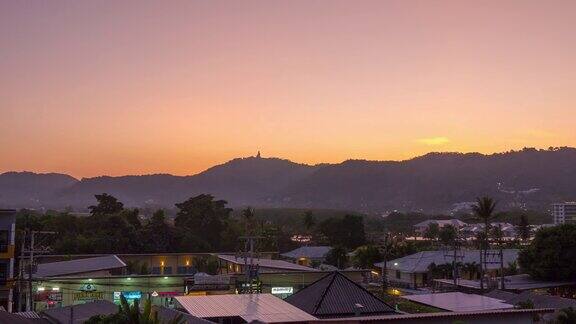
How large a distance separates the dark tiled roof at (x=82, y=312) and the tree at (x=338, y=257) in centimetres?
5101

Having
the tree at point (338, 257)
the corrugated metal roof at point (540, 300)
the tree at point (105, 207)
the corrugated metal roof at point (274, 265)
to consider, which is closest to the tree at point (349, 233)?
Result: the tree at point (338, 257)

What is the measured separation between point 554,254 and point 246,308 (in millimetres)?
39605

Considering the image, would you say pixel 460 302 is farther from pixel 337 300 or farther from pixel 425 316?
pixel 425 316

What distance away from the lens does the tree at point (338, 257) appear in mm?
84938

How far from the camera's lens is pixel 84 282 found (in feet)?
159

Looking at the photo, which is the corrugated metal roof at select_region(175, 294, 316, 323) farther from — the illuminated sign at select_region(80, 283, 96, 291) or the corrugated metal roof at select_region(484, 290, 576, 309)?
the corrugated metal roof at select_region(484, 290, 576, 309)

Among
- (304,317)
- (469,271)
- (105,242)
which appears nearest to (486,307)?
(304,317)

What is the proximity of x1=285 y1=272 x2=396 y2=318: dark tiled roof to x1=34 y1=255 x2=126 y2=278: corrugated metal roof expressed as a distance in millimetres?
24069

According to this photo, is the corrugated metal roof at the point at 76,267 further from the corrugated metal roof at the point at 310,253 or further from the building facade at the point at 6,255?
the corrugated metal roof at the point at 310,253

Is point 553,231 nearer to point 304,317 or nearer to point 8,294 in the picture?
point 304,317

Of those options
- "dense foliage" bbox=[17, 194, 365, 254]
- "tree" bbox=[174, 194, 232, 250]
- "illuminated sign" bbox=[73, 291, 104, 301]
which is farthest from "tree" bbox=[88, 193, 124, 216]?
"illuminated sign" bbox=[73, 291, 104, 301]

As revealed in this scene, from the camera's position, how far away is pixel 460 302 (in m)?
37.3

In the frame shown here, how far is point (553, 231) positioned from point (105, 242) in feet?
182

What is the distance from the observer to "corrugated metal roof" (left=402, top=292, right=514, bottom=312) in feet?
115
